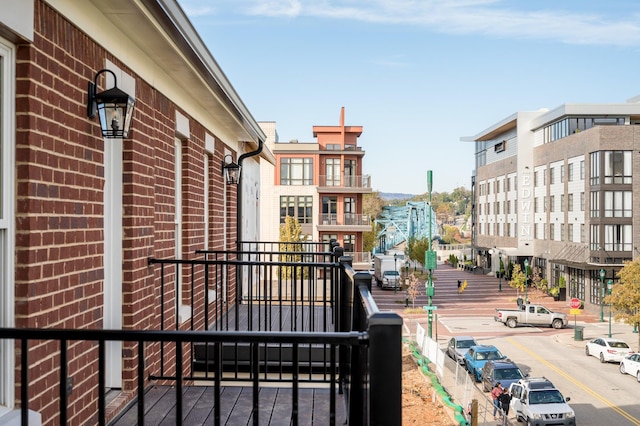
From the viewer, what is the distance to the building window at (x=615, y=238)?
134 ft

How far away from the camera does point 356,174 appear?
50.5m

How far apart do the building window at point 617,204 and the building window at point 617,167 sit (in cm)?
83

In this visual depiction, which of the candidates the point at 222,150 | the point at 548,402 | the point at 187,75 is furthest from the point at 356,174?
the point at 187,75

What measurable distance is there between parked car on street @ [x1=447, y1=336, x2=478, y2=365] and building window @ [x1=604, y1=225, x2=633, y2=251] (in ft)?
58.9

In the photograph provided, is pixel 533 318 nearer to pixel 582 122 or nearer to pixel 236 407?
pixel 582 122

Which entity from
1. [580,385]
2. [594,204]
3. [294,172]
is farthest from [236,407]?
[294,172]

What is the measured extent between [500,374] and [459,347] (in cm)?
481

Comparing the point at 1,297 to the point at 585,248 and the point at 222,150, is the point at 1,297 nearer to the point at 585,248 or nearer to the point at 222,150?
the point at 222,150

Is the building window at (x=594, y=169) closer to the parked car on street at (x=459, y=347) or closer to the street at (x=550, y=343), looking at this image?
the street at (x=550, y=343)

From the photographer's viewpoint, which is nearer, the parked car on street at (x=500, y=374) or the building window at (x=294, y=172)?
the parked car on street at (x=500, y=374)

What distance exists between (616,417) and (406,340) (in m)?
11.6

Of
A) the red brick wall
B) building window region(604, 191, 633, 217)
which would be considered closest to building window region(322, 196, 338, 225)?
building window region(604, 191, 633, 217)

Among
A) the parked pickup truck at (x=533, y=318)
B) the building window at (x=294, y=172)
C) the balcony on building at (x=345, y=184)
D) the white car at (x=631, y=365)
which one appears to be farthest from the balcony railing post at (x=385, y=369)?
the building window at (x=294, y=172)

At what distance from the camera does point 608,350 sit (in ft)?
89.4
